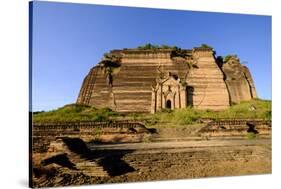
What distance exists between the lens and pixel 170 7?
7316 mm

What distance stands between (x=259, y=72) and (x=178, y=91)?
1224 mm

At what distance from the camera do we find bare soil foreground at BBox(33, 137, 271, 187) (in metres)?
6.70

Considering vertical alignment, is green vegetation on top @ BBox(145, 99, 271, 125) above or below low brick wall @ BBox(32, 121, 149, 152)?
above

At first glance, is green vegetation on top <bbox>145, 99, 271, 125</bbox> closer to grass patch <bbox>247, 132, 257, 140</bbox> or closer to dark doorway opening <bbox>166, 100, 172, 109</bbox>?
dark doorway opening <bbox>166, 100, 172, 109</bbox>

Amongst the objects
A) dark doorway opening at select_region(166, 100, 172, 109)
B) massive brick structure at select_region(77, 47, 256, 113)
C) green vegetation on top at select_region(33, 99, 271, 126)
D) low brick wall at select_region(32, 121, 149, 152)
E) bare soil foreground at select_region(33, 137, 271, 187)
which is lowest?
bare soil foreground at select_region(33, 137, 271, 187)

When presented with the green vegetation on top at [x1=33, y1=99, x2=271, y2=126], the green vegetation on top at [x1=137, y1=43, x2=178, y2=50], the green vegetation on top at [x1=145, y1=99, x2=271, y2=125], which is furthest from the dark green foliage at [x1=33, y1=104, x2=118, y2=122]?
the green vegetation on top at [x1=137, y1=43, x2=178, y2=50]

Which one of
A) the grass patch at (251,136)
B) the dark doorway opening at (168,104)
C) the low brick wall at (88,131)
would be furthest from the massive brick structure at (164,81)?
the grass patch at (251,136)

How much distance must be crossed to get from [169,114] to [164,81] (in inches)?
17.7

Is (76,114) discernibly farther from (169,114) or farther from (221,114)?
(221,114)

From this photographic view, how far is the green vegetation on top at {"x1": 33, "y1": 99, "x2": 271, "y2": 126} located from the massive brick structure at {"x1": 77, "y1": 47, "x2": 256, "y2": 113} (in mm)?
76

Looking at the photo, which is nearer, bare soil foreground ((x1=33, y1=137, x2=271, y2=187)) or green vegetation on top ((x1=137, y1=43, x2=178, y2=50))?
bare soil foreground ((x1=33, y1=137, x2=271, y2=187))

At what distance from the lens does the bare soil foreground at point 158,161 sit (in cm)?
670

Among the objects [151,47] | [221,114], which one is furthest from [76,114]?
[221,114]

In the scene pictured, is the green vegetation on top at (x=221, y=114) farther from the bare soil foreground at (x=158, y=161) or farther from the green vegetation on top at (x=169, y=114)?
the bare soil foreground at (x=158, y=161)
